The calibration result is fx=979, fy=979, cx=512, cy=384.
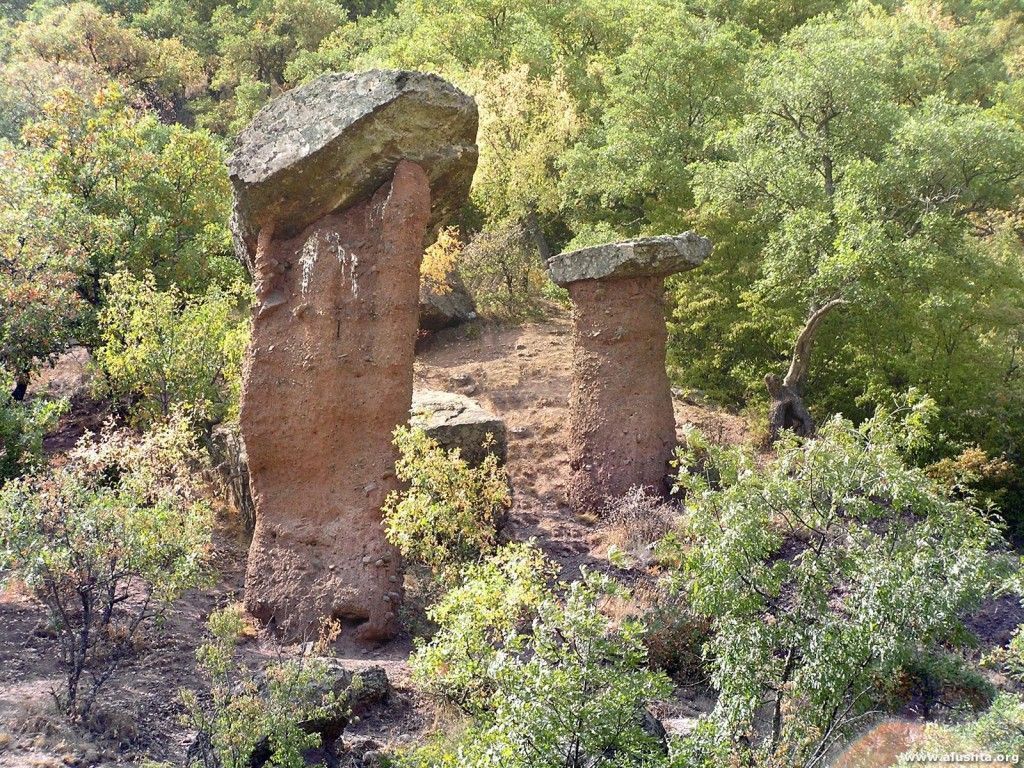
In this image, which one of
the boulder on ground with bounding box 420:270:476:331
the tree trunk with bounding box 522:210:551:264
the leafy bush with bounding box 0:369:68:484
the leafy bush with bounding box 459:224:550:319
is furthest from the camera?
the tree trunk with bounding box 522:210:551:264

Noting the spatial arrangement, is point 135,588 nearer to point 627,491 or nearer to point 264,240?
point 264,240

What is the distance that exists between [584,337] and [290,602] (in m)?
5.63

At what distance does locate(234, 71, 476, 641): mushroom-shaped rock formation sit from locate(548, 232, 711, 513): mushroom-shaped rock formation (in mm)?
3294

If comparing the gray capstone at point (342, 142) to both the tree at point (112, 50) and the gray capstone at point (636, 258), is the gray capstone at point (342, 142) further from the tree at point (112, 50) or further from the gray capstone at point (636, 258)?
the tree at point (112, 50)

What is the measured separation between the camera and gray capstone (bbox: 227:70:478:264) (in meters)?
10.5

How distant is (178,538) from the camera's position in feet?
26.6

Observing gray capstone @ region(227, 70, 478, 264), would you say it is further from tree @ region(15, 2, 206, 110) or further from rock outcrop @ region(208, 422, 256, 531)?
tree @ region(15, 2, 206, 110)

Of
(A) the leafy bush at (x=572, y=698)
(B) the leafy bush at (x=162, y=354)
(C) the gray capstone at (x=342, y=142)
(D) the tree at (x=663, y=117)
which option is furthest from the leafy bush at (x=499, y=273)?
(A) the leafy bush at (x=572, y=698)

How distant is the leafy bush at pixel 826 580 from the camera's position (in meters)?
6.67

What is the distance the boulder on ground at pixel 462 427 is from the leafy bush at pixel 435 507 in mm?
2454

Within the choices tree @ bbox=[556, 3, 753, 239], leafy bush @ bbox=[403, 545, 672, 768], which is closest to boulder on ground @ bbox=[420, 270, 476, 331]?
tree @ bbox=[556, 3, 753, 239]

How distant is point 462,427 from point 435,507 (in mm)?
3673

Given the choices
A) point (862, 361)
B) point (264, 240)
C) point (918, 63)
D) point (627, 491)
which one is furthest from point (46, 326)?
point (918, 63)

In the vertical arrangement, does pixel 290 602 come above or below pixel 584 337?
below
